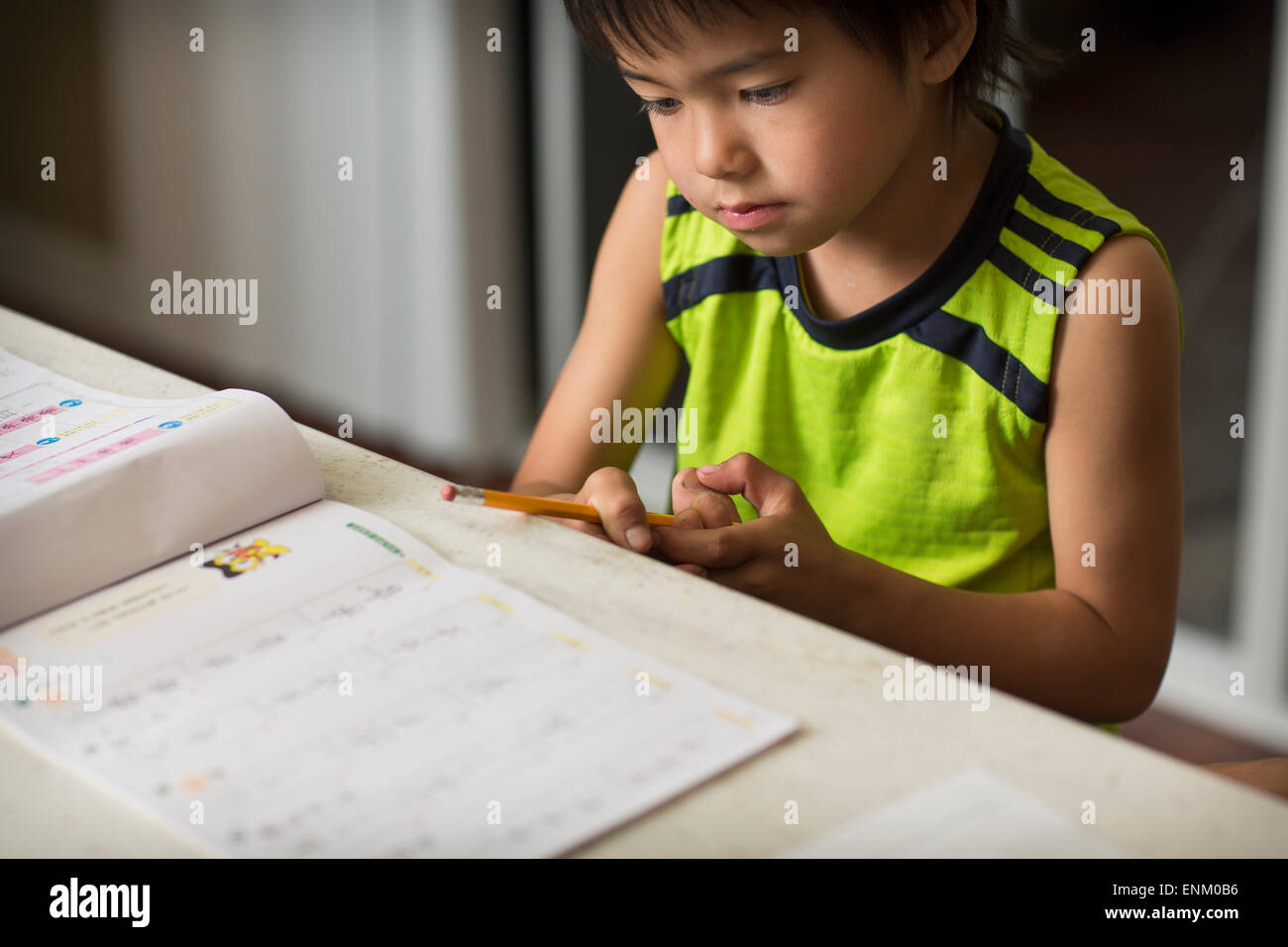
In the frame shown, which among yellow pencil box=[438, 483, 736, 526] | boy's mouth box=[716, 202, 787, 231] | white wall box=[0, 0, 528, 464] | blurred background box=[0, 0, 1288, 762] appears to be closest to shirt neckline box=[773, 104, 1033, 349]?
boy's mouth box=[716, 202, 787, 231]

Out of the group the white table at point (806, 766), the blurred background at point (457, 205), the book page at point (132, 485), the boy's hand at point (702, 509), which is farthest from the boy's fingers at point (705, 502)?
the blurred background at point (457, 205)

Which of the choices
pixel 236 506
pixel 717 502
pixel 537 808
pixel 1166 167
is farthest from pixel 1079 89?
pixel 537 808

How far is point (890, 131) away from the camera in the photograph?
0.79 m

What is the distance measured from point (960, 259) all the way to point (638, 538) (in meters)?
0.35

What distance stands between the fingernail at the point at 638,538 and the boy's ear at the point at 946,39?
1.18ft

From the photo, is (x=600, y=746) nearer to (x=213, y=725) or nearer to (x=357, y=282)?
(x=213, y=725)

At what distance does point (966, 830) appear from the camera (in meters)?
0.44

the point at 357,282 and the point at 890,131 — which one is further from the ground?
the point at 890,131

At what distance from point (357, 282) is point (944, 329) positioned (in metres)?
1.69

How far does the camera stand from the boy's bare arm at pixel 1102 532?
79 cm

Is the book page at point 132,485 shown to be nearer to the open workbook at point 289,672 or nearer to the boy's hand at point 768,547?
the open workbook at point 289,672

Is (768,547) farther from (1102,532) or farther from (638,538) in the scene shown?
(1102,532)

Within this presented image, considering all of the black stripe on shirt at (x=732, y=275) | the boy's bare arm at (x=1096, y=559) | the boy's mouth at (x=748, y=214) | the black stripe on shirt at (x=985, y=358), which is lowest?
the boy's bare arm at (x=1096, y=559)

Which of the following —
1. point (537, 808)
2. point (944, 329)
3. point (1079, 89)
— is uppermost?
point (1079, 89)
